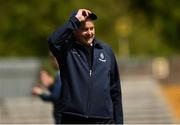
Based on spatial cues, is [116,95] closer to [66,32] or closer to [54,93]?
[66,32]

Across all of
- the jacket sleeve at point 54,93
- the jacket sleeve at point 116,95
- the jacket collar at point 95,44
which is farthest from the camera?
the jacket sleeve at point 54,93

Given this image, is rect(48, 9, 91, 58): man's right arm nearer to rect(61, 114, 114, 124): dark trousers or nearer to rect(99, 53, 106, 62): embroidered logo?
rect(99, 53, 106, 62): embroidered logo

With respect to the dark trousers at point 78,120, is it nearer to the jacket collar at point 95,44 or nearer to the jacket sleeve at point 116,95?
the jacket sleeve at point 116,95

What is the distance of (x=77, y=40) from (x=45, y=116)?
1264cm

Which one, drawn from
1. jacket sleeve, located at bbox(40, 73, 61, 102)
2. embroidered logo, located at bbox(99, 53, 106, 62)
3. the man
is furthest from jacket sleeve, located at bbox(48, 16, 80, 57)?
jacket sleeve, located at bbox(40, 73, 61, 102)

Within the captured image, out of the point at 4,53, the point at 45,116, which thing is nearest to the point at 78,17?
the point at 45,116

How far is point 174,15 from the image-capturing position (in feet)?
75.6

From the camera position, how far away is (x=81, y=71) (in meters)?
6.96

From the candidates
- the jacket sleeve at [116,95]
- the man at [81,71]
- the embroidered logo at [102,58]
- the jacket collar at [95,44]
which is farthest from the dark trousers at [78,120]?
the jacket collar at [95,44]

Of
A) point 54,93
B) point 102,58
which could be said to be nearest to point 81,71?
point 102,58

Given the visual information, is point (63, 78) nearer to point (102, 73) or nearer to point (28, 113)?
point (102, 73)

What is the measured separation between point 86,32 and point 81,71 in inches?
13.4

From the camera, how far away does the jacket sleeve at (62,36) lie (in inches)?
271

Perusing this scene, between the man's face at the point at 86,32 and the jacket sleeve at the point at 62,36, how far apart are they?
0.18 feet
